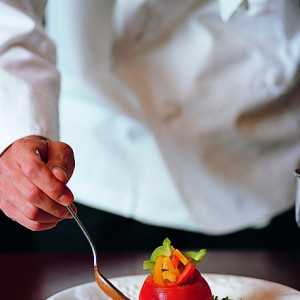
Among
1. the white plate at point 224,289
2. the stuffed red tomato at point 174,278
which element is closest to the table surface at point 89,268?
the white plate at point 224,289

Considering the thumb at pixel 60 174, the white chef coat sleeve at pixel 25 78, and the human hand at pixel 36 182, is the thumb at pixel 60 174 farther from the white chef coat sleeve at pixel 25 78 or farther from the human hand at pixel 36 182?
the white chef coat sleeve at pixel 25 78

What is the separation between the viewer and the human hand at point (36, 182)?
2.77 ft

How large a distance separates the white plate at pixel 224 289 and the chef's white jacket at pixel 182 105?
1.36 feet

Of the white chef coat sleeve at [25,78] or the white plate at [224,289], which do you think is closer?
the white plate at [224,289]

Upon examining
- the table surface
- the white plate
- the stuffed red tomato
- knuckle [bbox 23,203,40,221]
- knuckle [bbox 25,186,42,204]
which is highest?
knuckle [bbox 25,186,42,204]

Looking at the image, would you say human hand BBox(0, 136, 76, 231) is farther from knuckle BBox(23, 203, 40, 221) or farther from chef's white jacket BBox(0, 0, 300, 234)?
chef's white jacket BBox(0, 0, 300, 234)

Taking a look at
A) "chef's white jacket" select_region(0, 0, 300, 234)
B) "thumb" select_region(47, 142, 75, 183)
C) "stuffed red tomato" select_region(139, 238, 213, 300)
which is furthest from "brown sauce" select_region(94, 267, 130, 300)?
"chef's white jacket" select_region(0, 0, 300, 234)

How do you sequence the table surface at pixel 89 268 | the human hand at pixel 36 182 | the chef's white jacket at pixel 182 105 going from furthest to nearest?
1. the chef's white jacket at pixel 182 105
2. the table surface at pixel 89 268
3. the human hand at pixel 36 182

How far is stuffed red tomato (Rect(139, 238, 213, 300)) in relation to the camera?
900 mm

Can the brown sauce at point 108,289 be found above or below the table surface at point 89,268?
above

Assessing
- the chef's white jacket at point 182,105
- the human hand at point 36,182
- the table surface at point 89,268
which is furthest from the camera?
the chef's white jacket at point 182,105

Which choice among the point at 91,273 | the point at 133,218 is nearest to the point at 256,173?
the point at 133,218

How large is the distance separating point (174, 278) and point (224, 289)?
0.13 meters

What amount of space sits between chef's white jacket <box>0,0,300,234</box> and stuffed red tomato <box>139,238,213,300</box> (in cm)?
49
